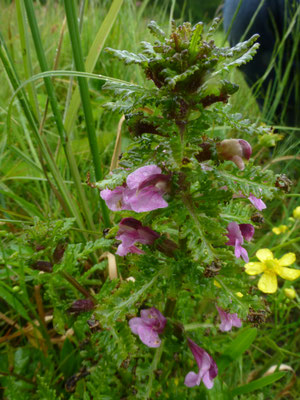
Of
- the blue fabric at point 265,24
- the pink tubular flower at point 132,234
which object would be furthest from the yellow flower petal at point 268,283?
the blue fabric at point 265,24

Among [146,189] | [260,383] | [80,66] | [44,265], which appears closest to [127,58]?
[146,189]

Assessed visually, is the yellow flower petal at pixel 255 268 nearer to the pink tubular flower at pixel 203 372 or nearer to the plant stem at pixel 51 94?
the pink tubular flower at pixel 203 372

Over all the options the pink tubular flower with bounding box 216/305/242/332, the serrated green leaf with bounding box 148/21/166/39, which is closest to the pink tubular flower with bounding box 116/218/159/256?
the pink tubular flower with bounding box 216/305/242/332

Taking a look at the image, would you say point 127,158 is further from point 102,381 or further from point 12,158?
point 12,158

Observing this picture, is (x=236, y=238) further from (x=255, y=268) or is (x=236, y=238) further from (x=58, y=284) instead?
(x=58, y=284)

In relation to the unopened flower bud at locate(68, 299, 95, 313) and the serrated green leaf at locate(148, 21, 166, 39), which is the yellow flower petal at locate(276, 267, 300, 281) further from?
the serrated green leaf at locate(148, 21, 166, 39)

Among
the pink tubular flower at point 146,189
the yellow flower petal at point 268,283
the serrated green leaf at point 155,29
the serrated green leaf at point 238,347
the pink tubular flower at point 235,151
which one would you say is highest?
the serrated green leaf at point 155,29
